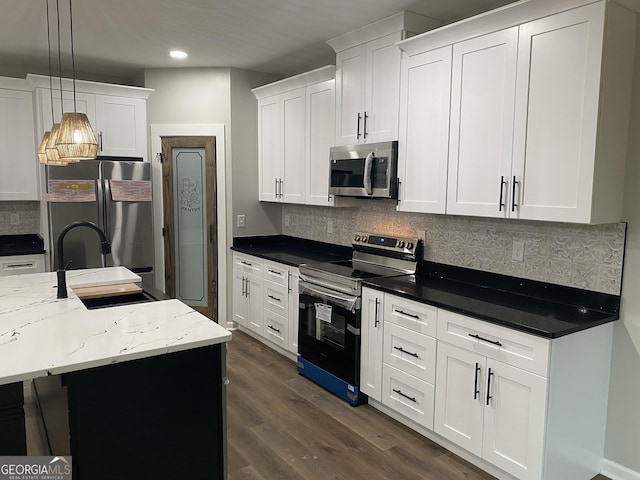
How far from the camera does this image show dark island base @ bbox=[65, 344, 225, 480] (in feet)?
5.83

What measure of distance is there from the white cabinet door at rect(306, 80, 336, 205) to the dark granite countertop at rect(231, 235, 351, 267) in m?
0.50

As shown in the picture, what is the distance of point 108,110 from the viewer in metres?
4.71

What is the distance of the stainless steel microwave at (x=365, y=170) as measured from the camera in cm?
344

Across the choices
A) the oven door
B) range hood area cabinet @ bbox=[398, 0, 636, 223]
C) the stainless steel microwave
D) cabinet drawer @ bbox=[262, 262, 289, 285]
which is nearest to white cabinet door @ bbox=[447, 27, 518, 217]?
range hood area cabinet @ bbox=[398, 0, 636, 223]

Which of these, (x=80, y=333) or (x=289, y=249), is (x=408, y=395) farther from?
(x=289, y=249)

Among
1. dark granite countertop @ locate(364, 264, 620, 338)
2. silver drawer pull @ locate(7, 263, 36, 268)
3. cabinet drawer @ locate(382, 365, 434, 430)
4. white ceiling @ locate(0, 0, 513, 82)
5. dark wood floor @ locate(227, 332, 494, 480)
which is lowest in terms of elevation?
dark wood floor @ locate(227, 332, 494, 480)

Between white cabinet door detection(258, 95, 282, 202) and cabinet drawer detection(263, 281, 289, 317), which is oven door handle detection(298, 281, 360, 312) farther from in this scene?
white cabinet door detection(258, 95, 282, 202)

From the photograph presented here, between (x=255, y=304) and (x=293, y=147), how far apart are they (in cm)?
153

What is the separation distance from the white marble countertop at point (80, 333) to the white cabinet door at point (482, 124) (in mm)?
1676

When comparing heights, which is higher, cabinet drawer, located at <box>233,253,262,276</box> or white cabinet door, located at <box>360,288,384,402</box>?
cabinet drawer, located at <box>233,253,262,276</box>

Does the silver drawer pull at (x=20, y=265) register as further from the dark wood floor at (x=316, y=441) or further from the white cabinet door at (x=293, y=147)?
the white cabinet door at (x=293, y=147)

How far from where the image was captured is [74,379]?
1736 millimetres

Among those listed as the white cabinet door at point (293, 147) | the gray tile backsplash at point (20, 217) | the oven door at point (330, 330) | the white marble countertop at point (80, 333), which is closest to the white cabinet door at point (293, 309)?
the oven door at point (330, 330)

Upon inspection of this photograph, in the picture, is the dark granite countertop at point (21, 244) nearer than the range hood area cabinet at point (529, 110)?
No
